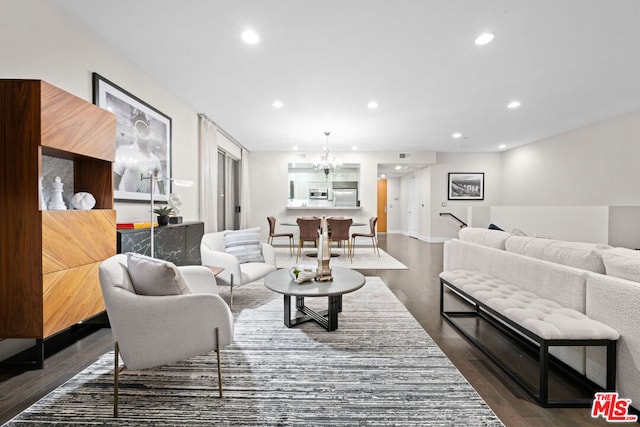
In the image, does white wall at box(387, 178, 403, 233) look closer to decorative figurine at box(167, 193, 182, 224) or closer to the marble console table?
the marble console table

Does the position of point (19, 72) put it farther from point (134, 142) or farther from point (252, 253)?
point (252, 253)

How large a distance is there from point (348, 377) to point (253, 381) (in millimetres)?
600

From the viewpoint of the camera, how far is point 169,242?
3.08 metres

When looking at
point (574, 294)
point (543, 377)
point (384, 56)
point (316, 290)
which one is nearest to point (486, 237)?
point (574, 294)

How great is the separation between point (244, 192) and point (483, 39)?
6218 millimetres

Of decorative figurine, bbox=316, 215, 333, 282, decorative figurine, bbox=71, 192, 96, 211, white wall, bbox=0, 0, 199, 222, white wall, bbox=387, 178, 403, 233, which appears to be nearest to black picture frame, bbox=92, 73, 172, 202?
white wall, bbox=0, 0, 199, 222

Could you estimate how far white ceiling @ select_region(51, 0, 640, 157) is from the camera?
2.30 meters

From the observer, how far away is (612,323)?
4.86 ft

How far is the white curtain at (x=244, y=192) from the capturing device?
743 centimetres

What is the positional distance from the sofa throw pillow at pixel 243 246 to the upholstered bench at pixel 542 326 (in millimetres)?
2384

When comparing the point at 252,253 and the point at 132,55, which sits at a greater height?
the point at 132,55

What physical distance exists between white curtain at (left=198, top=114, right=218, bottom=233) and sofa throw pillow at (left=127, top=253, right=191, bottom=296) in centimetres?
336

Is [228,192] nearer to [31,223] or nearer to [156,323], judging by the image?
[31,223]

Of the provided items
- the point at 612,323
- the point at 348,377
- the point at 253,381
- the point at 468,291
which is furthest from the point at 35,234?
the point at 612,323
